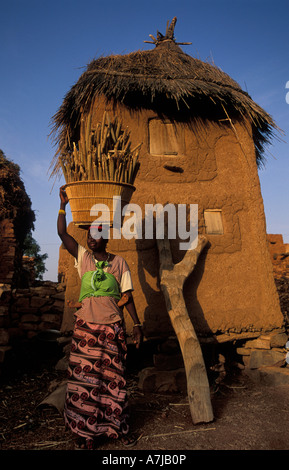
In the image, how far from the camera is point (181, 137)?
464 cm

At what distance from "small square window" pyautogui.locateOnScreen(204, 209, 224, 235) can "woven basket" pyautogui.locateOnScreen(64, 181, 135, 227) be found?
1952mm

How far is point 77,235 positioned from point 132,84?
2.17m

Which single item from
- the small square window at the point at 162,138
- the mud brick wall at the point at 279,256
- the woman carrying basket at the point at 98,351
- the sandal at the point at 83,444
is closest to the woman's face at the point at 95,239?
the woman carrying basket at the point at 98,351

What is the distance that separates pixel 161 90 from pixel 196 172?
1179 millimetres

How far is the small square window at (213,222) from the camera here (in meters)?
4.28

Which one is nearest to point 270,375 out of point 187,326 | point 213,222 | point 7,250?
point 187,326

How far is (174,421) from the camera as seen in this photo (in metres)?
2.76

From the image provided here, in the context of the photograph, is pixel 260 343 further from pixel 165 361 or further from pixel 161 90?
pixel 161 90

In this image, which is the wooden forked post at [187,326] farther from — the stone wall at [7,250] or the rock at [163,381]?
the stone wall at [7,250]

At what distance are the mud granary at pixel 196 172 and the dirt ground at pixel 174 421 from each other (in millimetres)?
704

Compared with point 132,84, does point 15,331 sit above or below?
below

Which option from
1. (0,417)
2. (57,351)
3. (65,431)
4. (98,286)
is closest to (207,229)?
(98,286)

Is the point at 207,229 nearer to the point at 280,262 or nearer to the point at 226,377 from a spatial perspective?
the point at 226,377

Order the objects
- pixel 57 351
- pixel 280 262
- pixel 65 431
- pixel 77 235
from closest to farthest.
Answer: pixel 65 431, pixel 77 235, pixel 57 351, pixel 280 262
